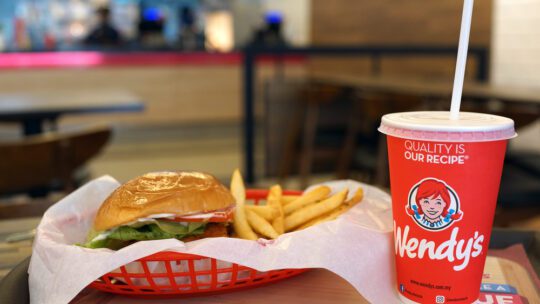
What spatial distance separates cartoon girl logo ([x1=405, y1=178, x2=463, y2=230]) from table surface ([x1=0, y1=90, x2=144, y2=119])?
2.66 meters

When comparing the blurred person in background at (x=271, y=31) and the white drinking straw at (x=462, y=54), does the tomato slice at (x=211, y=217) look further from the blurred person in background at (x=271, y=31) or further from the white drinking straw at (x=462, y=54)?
the blurred person in background at (x=271, y=31)

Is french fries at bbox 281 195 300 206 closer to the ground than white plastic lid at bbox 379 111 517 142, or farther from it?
closer to the ground

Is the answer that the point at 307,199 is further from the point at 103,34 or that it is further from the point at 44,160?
the point at 103,34

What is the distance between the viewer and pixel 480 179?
0.66 m

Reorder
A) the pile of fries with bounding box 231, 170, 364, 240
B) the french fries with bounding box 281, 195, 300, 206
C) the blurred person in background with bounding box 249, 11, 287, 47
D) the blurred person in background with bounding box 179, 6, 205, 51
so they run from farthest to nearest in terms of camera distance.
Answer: the blurred person in background with bounding box 249, 11, 287, 47 → the blurred person in background with bounding box 179, 6, 205, 51 → the french fries with bounding box 281, 195, 300, 206 → the pile of fries with bounding box 231, 170, 364, 240

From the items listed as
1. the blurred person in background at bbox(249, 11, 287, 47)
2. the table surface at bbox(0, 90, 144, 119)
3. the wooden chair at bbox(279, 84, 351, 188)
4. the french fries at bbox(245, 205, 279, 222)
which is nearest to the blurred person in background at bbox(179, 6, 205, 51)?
the blurred person in background at bbox(249, 11, 287, 47)

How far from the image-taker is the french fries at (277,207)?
34.7 inches

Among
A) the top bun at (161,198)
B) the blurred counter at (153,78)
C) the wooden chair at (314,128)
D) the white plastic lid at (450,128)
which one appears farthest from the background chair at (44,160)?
the blurred counter at (153,78)

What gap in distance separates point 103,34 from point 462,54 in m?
7.61

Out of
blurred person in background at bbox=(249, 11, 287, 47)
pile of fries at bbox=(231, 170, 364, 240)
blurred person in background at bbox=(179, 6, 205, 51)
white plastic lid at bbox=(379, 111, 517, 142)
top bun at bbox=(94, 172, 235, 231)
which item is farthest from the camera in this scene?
blurred person in background at bbox=(249, 11, 287, 47)

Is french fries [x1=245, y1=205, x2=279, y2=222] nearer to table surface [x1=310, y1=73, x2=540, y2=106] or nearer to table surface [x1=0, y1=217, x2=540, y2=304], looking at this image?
table surface [x1=0, y1=217, x2=540, y2=304]

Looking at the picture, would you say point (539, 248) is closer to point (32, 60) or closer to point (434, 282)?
point (434, 282)

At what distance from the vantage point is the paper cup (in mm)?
649

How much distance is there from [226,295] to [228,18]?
8284mm
